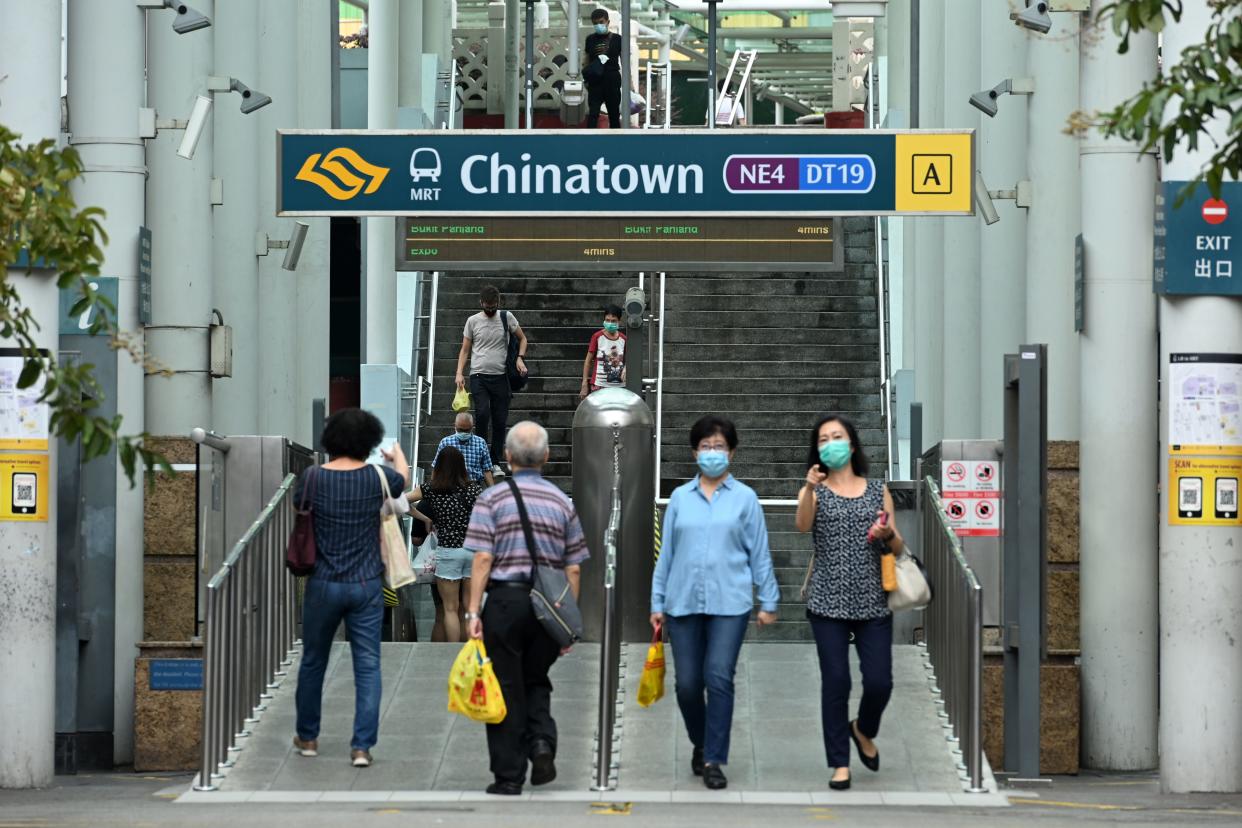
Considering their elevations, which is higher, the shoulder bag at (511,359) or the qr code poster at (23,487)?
the shoulder bag at (511,359)

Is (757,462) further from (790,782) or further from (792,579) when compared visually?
(790,782)

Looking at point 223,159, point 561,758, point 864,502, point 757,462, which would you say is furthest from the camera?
point 757,462

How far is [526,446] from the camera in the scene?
1065 cm

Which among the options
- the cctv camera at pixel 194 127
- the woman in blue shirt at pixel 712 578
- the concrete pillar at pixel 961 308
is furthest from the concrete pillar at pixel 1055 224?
the cctv camera at pixel 194 127

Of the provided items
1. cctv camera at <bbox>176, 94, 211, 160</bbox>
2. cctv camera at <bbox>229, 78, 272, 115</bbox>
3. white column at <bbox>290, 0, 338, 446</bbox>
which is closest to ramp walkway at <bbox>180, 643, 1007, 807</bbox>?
cctv camera at <bbox>176, 94, 211, 160</bbox>

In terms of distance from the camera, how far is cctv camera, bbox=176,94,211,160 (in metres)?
14.5

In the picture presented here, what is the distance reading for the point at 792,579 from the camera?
61.3 ft

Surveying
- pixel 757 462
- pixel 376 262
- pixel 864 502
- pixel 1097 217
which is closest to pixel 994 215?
pixel 1097 217

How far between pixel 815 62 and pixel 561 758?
28953 millimetres

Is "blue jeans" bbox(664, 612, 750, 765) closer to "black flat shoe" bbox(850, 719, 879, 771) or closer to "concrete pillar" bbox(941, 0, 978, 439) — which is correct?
"black flat shoe" bbox(850, 719, 879, 771)

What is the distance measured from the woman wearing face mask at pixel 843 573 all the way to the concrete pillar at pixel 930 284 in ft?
28.5

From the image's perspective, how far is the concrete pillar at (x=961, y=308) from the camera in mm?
18484

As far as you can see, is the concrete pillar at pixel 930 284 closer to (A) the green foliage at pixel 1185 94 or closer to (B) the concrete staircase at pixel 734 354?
(B) the concrete staircase at pixel 734 354

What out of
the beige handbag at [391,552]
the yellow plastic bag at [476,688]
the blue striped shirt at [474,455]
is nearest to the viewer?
the yellow plastic bag at [476,688]
